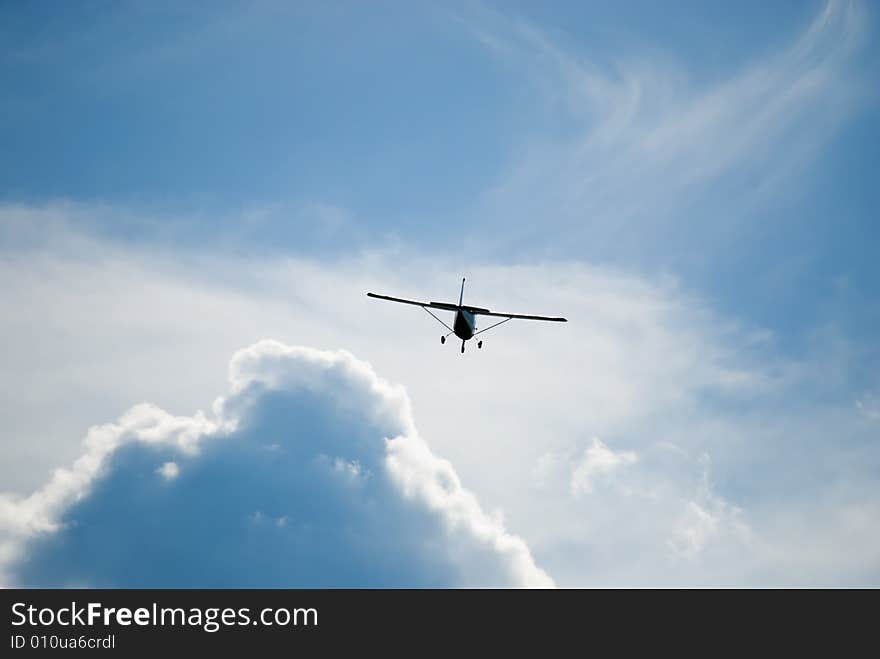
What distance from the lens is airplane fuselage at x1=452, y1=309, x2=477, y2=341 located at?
116812mm

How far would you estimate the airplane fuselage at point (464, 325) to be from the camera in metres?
117

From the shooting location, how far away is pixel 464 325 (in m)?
117
